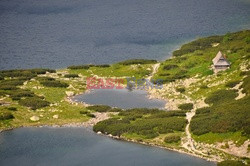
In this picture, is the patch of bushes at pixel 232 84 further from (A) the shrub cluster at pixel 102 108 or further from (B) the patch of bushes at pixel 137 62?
(B) the patch of bushes at pixel 137 62

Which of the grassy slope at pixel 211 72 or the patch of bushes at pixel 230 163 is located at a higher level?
the grassy slope at pixel 211 72

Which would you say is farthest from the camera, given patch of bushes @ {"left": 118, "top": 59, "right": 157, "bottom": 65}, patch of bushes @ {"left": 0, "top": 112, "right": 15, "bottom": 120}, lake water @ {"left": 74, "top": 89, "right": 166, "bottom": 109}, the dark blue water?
the dark blue water

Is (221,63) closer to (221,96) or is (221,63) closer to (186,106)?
(221,96)

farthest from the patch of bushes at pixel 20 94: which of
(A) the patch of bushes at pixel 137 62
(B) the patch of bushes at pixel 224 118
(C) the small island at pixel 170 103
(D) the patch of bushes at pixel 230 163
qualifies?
(D) the patch of bushes at pixel 230 163

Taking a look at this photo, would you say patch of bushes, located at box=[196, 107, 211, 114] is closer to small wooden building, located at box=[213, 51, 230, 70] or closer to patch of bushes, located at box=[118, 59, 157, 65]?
small wooden building, located at box=[213, 51, 230, 70]

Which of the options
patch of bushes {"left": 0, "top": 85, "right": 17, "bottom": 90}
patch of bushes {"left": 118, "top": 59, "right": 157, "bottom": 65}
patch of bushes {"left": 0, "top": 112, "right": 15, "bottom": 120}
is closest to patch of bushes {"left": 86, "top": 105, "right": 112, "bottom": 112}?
patch of bushes {"left": 0, "top": 112, "right": 15, "bottom": 120}

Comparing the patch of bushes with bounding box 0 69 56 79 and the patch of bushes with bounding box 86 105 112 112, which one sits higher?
the patch of bushes with bounding box 0 69 56 79
